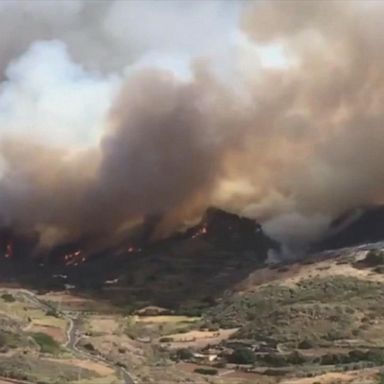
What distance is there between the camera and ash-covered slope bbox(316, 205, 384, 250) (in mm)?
193000

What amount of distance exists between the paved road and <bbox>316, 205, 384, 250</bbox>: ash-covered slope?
75782 millimetres

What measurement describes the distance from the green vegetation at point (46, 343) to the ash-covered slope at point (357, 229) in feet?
338

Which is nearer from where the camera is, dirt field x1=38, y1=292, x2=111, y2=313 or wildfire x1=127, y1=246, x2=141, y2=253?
dirt field x1=38, y1=292, x2=111, y2=313

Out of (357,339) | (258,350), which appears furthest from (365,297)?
(258,350)

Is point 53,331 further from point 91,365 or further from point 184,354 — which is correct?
point 91,365

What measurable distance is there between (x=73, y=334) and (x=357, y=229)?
103719 millimetres

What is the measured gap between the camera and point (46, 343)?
325 ft

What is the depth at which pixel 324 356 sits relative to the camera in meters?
94.8

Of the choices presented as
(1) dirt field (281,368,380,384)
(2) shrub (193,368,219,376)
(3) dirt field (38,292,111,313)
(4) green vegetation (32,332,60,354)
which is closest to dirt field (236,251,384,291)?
(3) dirt field (38,292,111,313)

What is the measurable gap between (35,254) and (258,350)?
101949 millimetres

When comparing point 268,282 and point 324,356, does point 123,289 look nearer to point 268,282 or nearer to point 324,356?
point 268,282

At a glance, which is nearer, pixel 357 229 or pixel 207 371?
pixel 207 371

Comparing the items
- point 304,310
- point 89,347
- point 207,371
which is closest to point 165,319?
point 304,310

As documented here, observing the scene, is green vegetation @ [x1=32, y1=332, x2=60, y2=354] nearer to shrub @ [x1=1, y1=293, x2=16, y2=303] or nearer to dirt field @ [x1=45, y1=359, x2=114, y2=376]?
dirt field @ [x1=45, y1=359, x2=114, y2=376]
